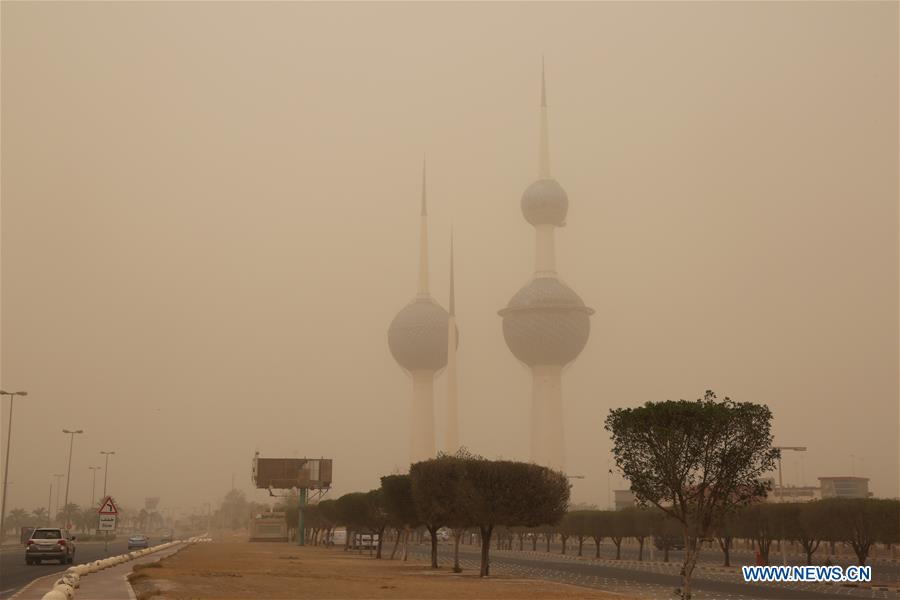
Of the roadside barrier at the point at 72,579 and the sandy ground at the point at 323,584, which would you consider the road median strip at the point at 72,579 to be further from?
the sandy ground at the point at 323,584

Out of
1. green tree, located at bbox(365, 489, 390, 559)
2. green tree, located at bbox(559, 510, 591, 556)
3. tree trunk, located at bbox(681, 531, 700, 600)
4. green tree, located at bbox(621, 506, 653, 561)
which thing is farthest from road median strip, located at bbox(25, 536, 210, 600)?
green tree, located at bbox(559, 510, 591, 556)

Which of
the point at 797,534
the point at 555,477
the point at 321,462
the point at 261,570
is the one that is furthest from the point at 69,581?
the point at 321,462

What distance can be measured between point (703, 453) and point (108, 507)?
32799mm

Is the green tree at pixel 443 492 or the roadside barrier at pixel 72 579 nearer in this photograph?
the roadside barrier at pixel 72 579

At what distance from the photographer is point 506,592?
145ft

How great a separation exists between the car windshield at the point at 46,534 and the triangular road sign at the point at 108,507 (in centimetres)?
1031

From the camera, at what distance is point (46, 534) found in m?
62.1

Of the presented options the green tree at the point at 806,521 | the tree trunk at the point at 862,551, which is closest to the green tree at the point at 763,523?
the green tree at the point at 806,521

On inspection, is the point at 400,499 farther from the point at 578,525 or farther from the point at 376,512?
the point at 578,525

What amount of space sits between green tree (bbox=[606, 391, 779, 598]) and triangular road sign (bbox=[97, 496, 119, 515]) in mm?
30239

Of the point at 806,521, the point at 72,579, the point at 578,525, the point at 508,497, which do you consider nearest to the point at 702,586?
the point at 508,497

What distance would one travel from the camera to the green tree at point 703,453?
114 feet

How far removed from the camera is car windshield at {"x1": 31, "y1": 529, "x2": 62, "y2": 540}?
61375 millimetres

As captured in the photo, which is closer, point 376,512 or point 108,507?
point 108,507
